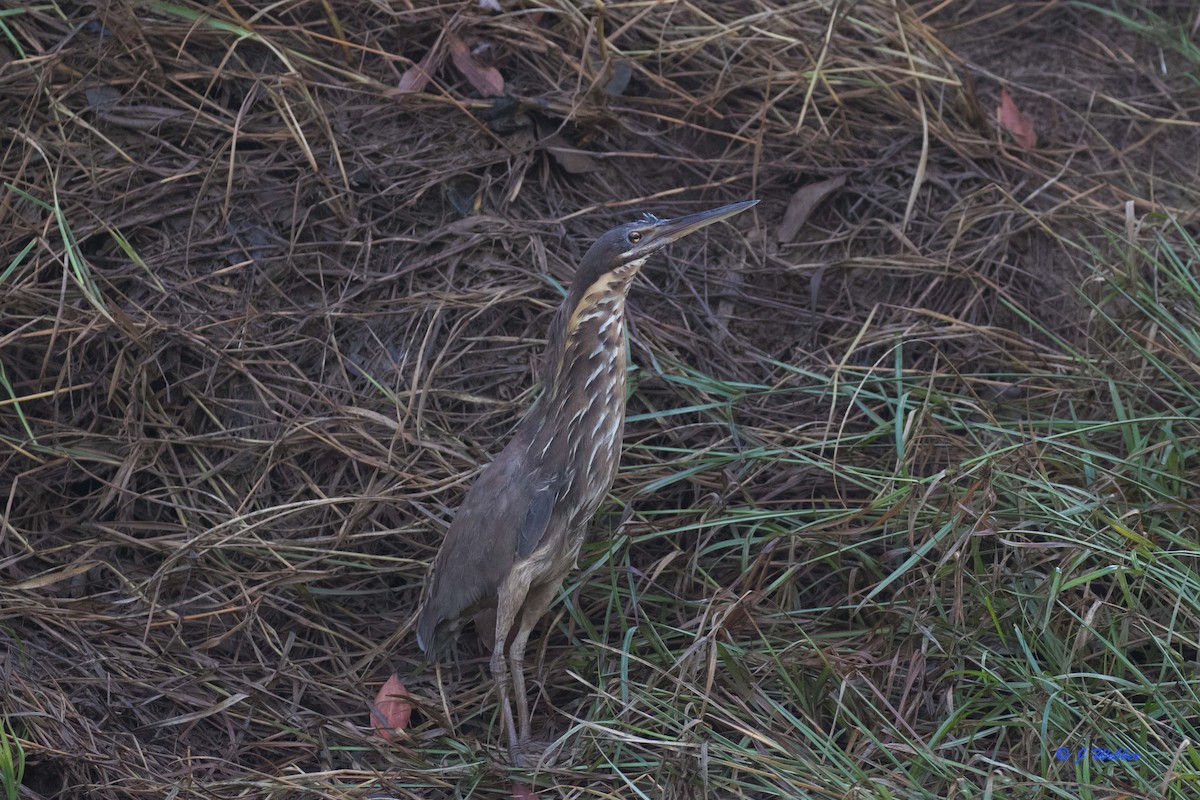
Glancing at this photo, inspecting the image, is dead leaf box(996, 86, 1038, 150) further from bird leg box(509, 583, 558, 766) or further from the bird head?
bird leg box(509, 583, 558, 766)

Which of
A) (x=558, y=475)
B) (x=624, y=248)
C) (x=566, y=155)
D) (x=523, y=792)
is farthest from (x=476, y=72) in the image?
(x=523, y=792)

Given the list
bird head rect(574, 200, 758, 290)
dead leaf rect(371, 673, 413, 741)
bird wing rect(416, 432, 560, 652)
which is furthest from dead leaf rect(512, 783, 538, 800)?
bird head rect(574, 200, 758, 290)

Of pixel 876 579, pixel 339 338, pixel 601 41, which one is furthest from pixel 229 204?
pixel 876 579

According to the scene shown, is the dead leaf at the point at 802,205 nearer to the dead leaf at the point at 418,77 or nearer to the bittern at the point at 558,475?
the bittern at the point at 558,475

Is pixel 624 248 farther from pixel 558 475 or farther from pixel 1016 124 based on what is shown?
pixel 1016 124

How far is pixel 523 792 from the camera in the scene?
3.41 metres

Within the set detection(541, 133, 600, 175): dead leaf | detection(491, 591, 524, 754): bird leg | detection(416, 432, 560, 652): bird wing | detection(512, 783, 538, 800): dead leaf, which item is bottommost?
detection(512, 783, 538, 800): dead leaf

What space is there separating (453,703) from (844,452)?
1573 mm

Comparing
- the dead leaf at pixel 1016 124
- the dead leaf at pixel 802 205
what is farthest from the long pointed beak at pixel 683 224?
the dead leaf at pixel 1016 124

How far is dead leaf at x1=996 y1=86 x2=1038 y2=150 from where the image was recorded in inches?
204

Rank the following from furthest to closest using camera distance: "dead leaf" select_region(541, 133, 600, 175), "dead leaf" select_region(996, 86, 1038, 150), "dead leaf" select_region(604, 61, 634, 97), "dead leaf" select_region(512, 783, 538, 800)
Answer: "dead leaf" select_region(996, 86, 1038, 150) < "dead leaf" select_region(604, 61, 634, 97) < "dead leaf" select_region(541, 133, 600, 175) < "dead leaf" select_region(512, 783, 538, 800)

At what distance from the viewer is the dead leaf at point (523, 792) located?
11.1 ft

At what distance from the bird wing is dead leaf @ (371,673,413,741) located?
156 mm

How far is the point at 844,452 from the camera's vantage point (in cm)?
421
